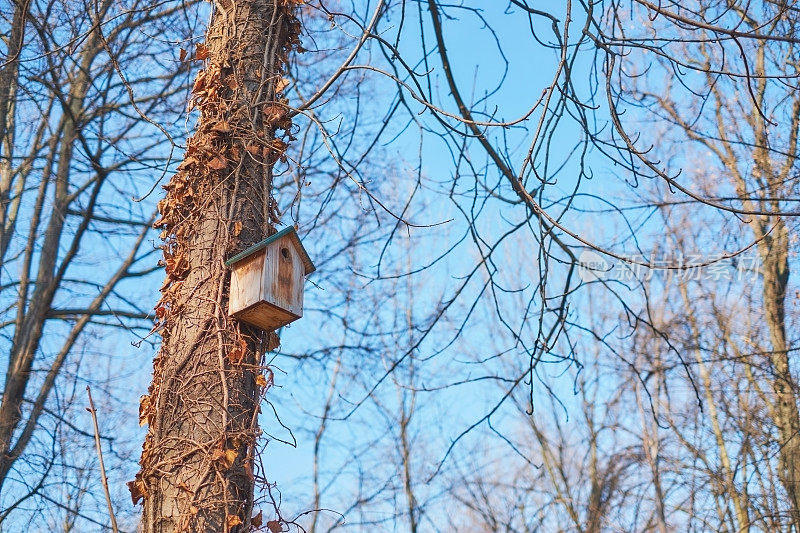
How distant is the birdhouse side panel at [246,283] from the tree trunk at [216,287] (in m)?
0.04

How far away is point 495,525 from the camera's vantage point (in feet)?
38.5

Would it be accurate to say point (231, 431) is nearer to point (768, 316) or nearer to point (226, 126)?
point (226, 126)

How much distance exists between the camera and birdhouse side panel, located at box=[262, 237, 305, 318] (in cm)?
258

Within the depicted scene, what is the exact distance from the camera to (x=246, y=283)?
254cm

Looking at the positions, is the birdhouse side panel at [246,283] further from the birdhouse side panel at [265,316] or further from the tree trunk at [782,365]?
the tree trunk at [782,365]

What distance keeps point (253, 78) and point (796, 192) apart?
12.6ft

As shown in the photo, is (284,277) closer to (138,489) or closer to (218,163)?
(218,163)

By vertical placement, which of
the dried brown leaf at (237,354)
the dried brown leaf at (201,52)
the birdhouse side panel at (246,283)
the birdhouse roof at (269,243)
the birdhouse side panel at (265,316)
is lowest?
the dried brown leaf at (237,354)

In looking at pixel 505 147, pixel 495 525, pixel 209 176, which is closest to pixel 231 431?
pixel 209 176

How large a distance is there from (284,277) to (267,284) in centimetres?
17

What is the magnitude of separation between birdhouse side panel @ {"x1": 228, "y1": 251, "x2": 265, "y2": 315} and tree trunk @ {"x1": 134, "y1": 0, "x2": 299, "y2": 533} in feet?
0.14

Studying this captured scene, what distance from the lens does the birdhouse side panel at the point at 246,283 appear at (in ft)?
8.29

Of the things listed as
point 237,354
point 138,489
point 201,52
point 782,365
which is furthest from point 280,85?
point 782,365

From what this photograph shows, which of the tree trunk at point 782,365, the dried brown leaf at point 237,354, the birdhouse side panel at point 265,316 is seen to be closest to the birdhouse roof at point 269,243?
the birdhouse side panel at point 265,316
